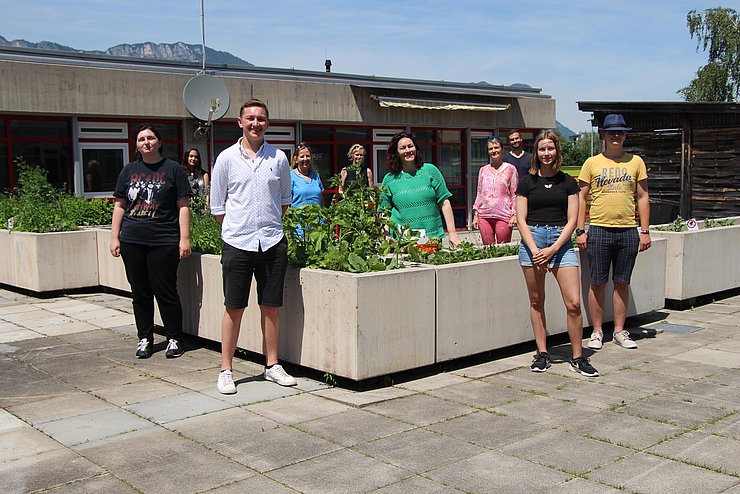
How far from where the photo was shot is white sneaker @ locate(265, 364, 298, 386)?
6324 mm

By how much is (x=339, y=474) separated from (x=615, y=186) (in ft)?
14.1

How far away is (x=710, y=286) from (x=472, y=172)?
50.8ft

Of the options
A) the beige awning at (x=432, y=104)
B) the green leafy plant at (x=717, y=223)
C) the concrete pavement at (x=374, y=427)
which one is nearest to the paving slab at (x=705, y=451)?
the concrete pavement at (x=374, y=427)

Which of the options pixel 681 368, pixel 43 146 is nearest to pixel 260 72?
pixel 43 146

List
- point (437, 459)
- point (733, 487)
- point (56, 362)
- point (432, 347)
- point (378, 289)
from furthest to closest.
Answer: point (56, 362) < point (432, 347) < point (378, 289) < point (437, 459) < point (733, 487)

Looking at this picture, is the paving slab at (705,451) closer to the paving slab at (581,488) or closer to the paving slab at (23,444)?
the paving slab at (581,488)

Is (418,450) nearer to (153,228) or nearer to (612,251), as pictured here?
Result: (153,228)

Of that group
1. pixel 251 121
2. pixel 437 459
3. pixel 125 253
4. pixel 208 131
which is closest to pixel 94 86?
pixel 208 131

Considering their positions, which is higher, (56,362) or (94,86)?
(94,86)

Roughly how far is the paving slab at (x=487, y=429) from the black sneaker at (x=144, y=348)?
3.06 metres

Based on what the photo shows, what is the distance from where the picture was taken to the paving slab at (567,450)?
15.2ft

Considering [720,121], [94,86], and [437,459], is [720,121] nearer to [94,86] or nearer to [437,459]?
[94,86]

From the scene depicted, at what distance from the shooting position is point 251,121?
6234 mm

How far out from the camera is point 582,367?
21.7ft
